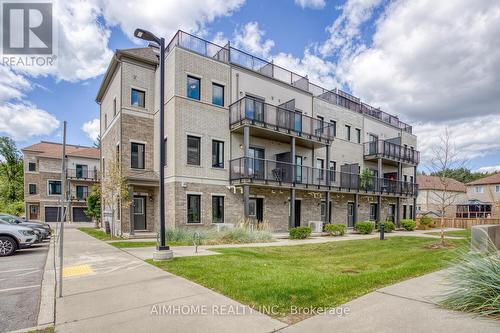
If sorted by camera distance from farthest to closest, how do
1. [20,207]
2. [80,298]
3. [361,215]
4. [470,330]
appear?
1. [20,207]
2. [361,215]
3. [80,298]
4. [470,330]

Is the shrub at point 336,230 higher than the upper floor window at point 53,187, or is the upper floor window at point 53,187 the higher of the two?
the upper floor window at point 53,187

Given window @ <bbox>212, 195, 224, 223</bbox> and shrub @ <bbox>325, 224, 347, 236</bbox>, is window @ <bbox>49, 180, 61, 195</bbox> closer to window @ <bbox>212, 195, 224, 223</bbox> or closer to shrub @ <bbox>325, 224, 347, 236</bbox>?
window @ <bbox>212, 195, 224, 223</bbox>

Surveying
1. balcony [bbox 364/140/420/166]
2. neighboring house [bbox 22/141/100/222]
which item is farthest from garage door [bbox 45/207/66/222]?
balcony [bbox 364/140/420/166]

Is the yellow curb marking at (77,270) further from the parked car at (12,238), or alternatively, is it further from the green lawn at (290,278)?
the parked car at (12,238)

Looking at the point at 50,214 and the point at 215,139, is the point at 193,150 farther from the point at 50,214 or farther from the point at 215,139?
the point at 50,214

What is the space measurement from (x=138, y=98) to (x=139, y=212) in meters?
7.09

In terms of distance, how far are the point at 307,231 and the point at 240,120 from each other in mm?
7488

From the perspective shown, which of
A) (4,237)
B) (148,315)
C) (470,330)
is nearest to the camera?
(470,330)

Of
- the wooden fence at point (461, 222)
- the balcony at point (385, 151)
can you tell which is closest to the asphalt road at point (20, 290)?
the balcony at point (385, 151)

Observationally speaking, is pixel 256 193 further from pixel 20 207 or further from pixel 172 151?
pixel 20 207

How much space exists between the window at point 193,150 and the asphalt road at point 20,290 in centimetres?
830

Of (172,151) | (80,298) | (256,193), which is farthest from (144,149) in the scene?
(80,298)

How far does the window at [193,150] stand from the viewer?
1673cm

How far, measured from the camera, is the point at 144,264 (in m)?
8.16
